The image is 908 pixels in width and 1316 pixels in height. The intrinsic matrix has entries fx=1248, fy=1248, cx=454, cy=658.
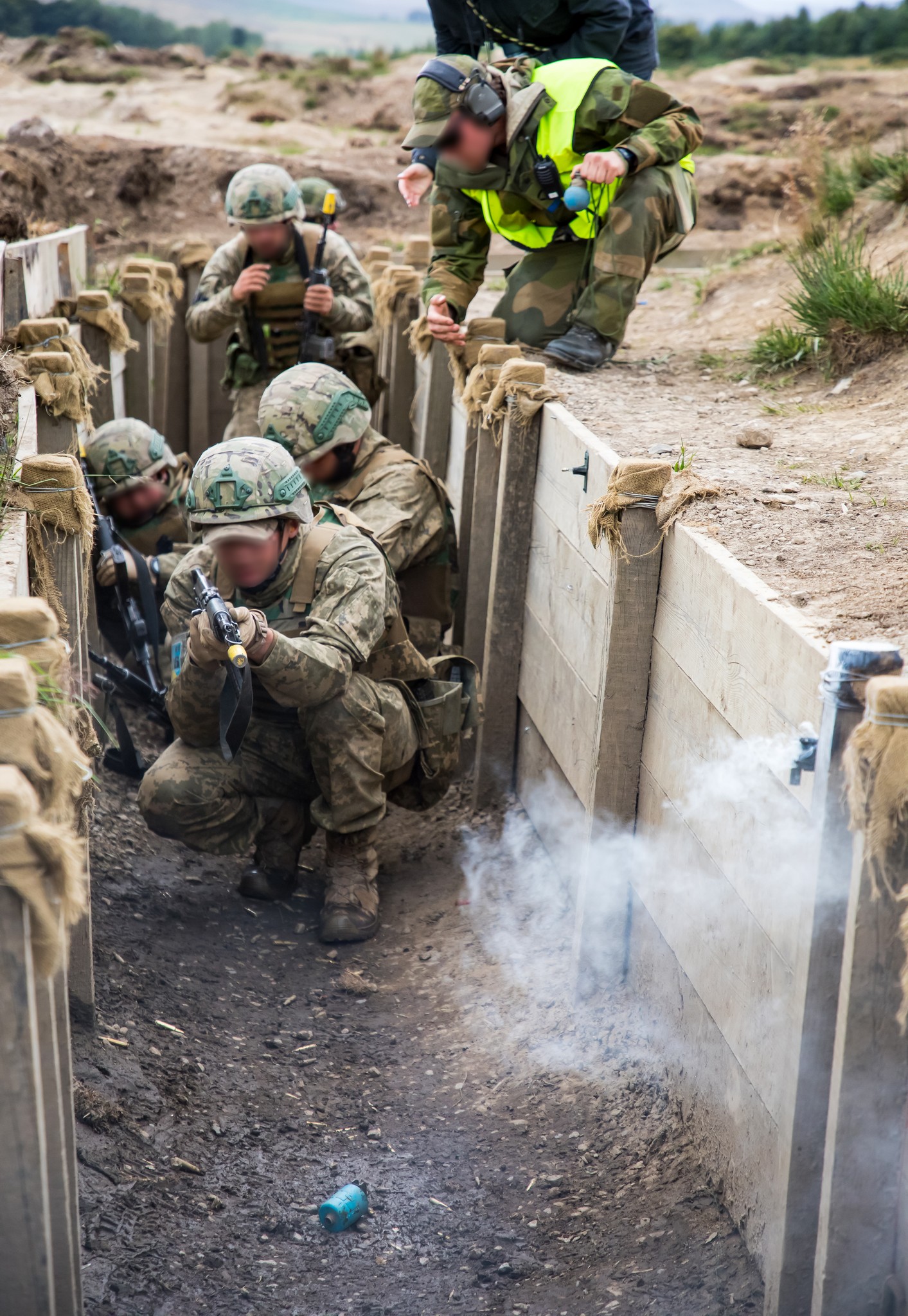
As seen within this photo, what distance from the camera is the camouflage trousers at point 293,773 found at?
397 centimetres

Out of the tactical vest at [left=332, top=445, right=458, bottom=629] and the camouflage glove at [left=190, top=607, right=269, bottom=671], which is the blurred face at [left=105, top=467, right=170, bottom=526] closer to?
the tactical vest at [left=332, top=445, right=458, bottom=629]

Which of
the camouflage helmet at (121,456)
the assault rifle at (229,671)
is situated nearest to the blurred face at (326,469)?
the camouflage helmet at (121,456)

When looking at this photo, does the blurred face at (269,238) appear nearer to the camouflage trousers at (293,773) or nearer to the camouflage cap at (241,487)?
the camouflage cap at (241,487)

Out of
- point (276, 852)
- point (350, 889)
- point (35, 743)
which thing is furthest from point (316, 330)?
point (35, 743)

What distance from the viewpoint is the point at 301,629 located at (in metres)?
3.91

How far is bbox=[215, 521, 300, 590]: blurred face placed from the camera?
3.73 metres

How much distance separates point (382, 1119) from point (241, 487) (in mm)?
1788

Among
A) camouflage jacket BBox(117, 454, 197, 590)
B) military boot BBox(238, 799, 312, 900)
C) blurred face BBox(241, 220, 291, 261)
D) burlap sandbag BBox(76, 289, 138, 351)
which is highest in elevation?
blurred face BBox(241, 220, 291, 261)

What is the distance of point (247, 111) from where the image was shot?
15.5m

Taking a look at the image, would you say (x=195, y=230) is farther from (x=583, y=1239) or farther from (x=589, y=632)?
(x=583, y=1239)

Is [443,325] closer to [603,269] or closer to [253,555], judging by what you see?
[603,269]

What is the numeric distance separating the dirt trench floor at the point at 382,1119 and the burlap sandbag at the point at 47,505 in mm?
1162

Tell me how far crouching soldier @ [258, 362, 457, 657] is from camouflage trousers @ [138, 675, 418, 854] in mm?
728

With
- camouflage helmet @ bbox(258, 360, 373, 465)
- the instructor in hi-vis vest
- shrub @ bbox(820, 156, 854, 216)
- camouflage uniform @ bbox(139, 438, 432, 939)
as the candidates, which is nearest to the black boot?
the instructor in hi-vis vest
